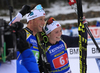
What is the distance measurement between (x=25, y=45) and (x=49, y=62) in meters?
1.05

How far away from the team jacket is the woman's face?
0.25ft

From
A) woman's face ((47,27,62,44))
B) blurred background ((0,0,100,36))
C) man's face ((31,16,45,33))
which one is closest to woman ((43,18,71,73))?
woman's face ((47,27,62,44))

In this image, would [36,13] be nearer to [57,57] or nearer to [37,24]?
[37,24]

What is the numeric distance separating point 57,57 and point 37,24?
1.91ft

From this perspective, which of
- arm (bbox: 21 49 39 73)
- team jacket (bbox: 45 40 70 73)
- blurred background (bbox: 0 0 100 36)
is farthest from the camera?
blurred background (bbox: 0 0 100 36)

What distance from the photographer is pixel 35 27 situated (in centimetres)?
205

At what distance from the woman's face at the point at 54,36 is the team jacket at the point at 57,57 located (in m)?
0.08

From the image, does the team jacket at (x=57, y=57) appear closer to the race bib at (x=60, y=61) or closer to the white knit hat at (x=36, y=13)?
the race bib at (x=60, y=61)

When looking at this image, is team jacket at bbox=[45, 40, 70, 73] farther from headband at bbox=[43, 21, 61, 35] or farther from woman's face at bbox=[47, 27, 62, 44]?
headband at bbox=[43, 21, 61, 35]

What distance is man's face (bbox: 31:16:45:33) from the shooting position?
6.64ft

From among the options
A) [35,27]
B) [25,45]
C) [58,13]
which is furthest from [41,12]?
[58,13]

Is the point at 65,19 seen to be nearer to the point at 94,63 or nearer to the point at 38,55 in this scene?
the point at 94,63

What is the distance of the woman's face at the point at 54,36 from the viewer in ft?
7.42

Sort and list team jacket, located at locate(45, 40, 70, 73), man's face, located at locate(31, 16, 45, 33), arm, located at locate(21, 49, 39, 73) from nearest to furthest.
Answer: arm, located at locate(21, 49, 39, 73) < man's face, located at locate(31, 16, 45, 33) < team jacket, located at locate(45, 40, 70, 73)
